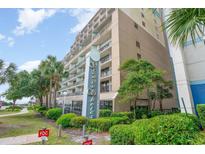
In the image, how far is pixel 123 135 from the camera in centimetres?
381

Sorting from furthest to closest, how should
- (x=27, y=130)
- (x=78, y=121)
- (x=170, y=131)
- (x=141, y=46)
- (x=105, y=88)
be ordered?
(x=141, y=46) → (x=105, y=88) → (x=78, y=121) → (x=27, y=130) → (x=170, y=131)

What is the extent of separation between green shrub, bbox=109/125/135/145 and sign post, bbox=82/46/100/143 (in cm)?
441

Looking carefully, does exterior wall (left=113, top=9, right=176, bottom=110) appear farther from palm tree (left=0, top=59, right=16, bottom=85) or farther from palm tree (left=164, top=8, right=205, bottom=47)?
palm tree (left=164, top=8, right=205, bottom=47)

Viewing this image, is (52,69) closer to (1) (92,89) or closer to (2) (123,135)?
(1) (92,89)

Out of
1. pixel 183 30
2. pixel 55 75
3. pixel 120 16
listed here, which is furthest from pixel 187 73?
pixel 55 75

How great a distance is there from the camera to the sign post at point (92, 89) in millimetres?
8516

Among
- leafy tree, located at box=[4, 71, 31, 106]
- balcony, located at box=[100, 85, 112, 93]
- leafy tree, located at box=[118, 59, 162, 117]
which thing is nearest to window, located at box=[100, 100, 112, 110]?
balcony, located at box=[100, 85, 112, 93]

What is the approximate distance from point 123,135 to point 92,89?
→ 5135 millimetres

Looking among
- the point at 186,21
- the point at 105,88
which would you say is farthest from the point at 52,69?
the point at 186,21

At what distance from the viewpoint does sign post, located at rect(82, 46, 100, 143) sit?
8.52 metres

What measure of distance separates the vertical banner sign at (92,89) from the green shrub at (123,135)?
174 inches

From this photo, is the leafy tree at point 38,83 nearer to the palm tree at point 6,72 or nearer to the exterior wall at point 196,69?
the palm tree at point 6,72
